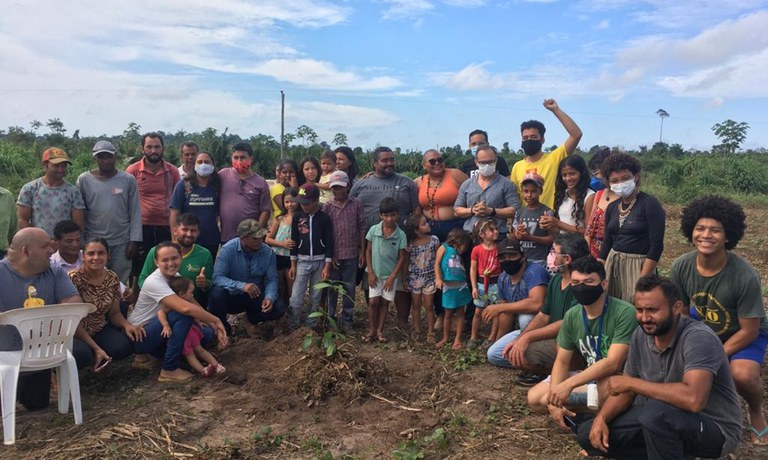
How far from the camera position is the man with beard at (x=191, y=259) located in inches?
206

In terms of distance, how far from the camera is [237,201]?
6.04m

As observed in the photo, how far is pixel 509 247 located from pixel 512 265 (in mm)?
169

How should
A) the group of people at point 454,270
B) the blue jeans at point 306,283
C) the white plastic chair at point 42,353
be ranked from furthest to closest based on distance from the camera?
the blue jeans at point 306,283
the white plastic chair at point 42,353
the group of people at point 454,270

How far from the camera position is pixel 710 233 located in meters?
3.64

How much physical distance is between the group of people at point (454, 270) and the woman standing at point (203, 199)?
2 cm

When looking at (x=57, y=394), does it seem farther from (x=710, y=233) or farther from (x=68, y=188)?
(x=710, y=233)

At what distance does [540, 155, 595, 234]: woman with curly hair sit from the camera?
5070 mm

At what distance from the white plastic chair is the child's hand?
8.58 ft

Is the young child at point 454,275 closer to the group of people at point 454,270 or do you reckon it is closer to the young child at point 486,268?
the group of people at point 454,270

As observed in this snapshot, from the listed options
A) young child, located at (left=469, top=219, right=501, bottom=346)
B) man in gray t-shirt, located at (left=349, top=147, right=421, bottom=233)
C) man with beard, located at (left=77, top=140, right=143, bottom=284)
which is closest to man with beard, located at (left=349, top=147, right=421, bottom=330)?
man in gray t-shirt, located at (left=349, top=147, right=421, bottom=233)

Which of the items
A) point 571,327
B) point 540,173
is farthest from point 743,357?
point 540,173

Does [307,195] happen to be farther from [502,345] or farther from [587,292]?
[587,292]

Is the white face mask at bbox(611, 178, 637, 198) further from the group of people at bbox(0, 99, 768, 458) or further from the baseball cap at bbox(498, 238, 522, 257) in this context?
the baseball cap at bbox(498, 238, 522, 257)

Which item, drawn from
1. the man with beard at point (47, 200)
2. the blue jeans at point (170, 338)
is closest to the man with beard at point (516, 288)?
the blue jeans at point (170, 338)
